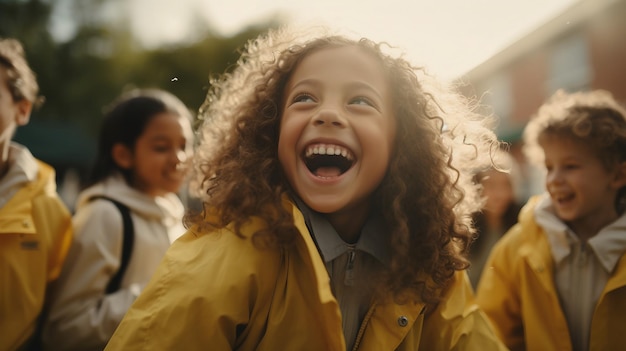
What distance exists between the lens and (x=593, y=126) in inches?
103

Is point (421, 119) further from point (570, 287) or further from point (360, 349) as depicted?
point (570, 287)

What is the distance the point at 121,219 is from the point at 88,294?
384 millimetres

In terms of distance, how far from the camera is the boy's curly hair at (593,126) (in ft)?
8.49

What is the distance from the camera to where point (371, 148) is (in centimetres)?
195

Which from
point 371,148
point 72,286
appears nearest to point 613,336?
point 371,148

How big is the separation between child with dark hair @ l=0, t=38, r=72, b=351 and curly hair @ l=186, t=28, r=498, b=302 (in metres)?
0.79

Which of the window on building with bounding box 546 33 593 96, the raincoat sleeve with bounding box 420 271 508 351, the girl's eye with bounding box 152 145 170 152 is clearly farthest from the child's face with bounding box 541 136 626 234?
the window on building with bounding box 546 33 593 96

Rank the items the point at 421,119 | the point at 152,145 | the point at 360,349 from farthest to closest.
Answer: the point at 152,145 → the point at 421,119 → the point at 360,349

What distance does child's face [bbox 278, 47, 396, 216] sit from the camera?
6.20 ft

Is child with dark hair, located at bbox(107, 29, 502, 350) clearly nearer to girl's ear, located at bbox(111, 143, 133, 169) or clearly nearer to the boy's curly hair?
the boy's curly hair

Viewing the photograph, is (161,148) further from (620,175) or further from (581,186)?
(620,175)

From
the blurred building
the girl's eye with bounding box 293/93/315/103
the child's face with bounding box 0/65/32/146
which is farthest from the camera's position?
the blurred building

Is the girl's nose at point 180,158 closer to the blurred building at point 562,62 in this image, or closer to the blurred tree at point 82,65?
the blurred building at point 562,62

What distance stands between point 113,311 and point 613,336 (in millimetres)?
2187
